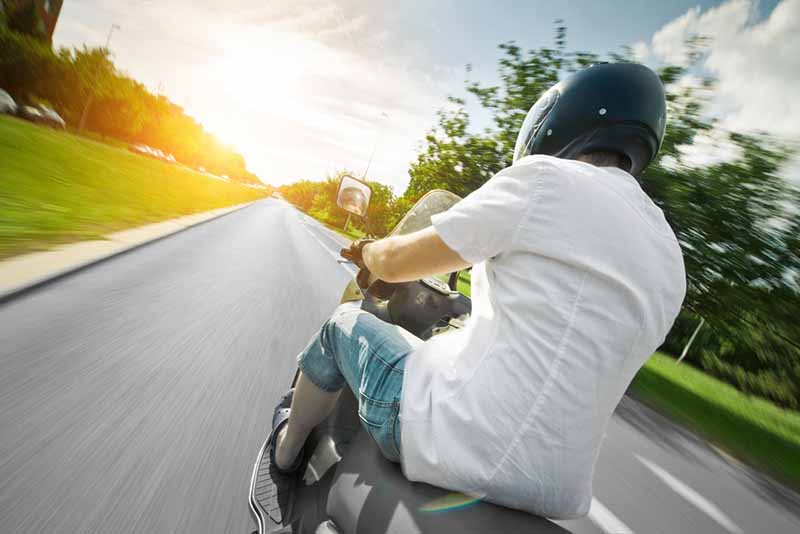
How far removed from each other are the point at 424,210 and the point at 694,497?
320 cm

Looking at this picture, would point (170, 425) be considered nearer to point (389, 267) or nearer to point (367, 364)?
point (367, 364)

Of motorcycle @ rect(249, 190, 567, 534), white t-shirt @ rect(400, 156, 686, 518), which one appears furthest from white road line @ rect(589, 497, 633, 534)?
white t-shirt @ rect(400, 156, 686, 518)

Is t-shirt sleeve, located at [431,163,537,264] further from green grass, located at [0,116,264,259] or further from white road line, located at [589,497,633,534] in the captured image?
green grass, located at [0,116,264,259]

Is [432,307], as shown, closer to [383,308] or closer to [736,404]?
[383,308]

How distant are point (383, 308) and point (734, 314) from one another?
803 cm

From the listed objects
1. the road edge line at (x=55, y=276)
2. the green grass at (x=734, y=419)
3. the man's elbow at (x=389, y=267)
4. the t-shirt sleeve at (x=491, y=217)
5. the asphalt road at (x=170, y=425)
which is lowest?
the road edge line at (x=55, y=276)

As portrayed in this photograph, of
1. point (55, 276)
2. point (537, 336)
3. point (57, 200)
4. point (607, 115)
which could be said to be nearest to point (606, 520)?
point (537, 336)

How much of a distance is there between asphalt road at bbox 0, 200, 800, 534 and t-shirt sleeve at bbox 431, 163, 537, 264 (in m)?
1.62

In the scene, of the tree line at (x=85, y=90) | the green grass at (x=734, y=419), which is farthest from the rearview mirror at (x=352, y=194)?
the tree line at (x=85, y=90)

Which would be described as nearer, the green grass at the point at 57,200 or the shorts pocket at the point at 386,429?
the shorts pocket at the point at 386,429

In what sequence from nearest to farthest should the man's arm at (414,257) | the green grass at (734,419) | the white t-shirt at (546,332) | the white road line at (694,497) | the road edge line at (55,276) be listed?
the white t-shirt at (546,332)
the man's arm at (414,257)
the white road line at (694,497)
the road edge line at (55,276)
the green grass at (734,419)

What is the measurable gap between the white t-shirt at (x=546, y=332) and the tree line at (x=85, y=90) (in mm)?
33613

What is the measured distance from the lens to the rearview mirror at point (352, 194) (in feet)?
6.50

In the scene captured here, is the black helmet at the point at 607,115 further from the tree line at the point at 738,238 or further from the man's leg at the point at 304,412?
the tree line at the point at 738,238
